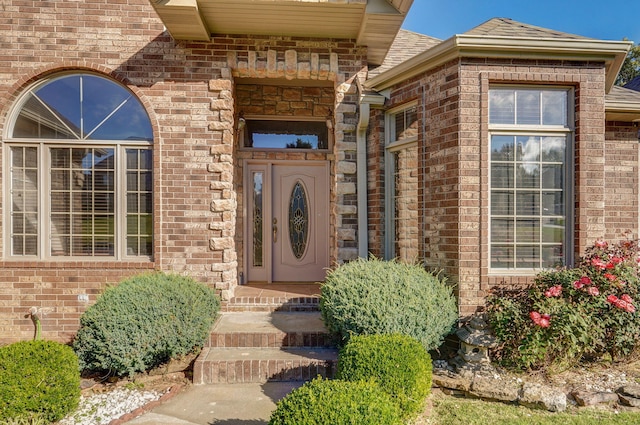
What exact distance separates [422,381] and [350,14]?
13.7 ft

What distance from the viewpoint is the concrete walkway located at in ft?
10.8

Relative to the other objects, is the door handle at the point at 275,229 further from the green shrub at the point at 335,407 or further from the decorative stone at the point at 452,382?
the green shrub at the point at 335,407

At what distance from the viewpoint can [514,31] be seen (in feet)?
15.7

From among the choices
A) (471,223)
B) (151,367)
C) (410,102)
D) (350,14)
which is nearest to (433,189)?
(471,223)

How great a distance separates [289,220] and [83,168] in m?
3.11

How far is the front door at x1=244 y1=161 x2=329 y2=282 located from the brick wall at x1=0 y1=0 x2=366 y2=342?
1.27 metres

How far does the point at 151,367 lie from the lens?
4.35 m

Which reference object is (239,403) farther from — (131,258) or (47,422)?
(131,258)

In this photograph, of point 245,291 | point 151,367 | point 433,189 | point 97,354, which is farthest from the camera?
point 245,291

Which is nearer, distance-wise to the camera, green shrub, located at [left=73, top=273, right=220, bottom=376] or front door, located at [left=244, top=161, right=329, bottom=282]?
green shrub, located at [left=73, top=273, right=220, bottom=376]

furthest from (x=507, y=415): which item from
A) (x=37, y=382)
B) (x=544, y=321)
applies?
(x=37, y=382)

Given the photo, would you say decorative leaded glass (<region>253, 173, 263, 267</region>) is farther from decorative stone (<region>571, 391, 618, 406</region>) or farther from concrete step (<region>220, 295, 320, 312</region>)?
decorative stone (<region>571, 391, 618, 406</region>)

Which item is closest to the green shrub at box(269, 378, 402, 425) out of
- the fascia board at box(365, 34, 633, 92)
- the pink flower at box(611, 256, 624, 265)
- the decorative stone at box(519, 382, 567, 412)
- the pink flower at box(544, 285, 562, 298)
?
the decorative stone at box(519, 382, 567, 412)

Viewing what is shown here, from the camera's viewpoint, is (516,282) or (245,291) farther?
(245,291)
